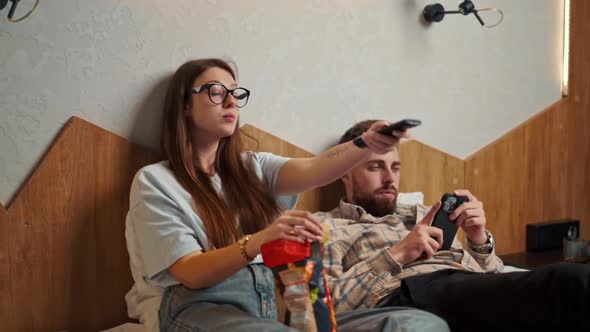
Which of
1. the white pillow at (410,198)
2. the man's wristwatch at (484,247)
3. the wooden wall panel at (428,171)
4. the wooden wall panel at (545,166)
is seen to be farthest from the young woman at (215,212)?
the wooden wall panel at (545,166)

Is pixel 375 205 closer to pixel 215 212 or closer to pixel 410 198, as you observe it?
pixel 410 198

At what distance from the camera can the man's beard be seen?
→ 2.00 metres

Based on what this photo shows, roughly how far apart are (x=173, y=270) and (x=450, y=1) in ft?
5.31

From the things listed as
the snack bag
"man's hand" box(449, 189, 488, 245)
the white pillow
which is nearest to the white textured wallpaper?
the white pillow

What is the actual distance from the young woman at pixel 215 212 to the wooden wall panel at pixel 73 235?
5.9 inches

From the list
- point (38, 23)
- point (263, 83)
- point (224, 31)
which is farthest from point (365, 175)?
point (38, 23)

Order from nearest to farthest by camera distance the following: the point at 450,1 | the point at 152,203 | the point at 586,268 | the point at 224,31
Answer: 1. the point at 586,268
2. the point at 152,203
3. the point at 224,31
4. the point at 450,1

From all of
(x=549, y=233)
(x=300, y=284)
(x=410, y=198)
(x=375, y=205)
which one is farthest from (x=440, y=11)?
(x=300, y=284)

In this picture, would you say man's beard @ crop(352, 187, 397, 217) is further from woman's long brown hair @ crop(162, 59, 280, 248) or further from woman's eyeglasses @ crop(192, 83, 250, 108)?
woman's eyeglasses @ crop(192, 83, 250, 108)

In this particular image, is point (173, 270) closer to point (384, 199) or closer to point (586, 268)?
point (384, 199)

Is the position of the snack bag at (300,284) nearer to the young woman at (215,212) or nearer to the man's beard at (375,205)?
the young woman at (215,212)

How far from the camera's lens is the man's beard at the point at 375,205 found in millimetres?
2004

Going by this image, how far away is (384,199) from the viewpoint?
2.00m

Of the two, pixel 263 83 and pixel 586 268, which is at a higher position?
pixel 263 83
